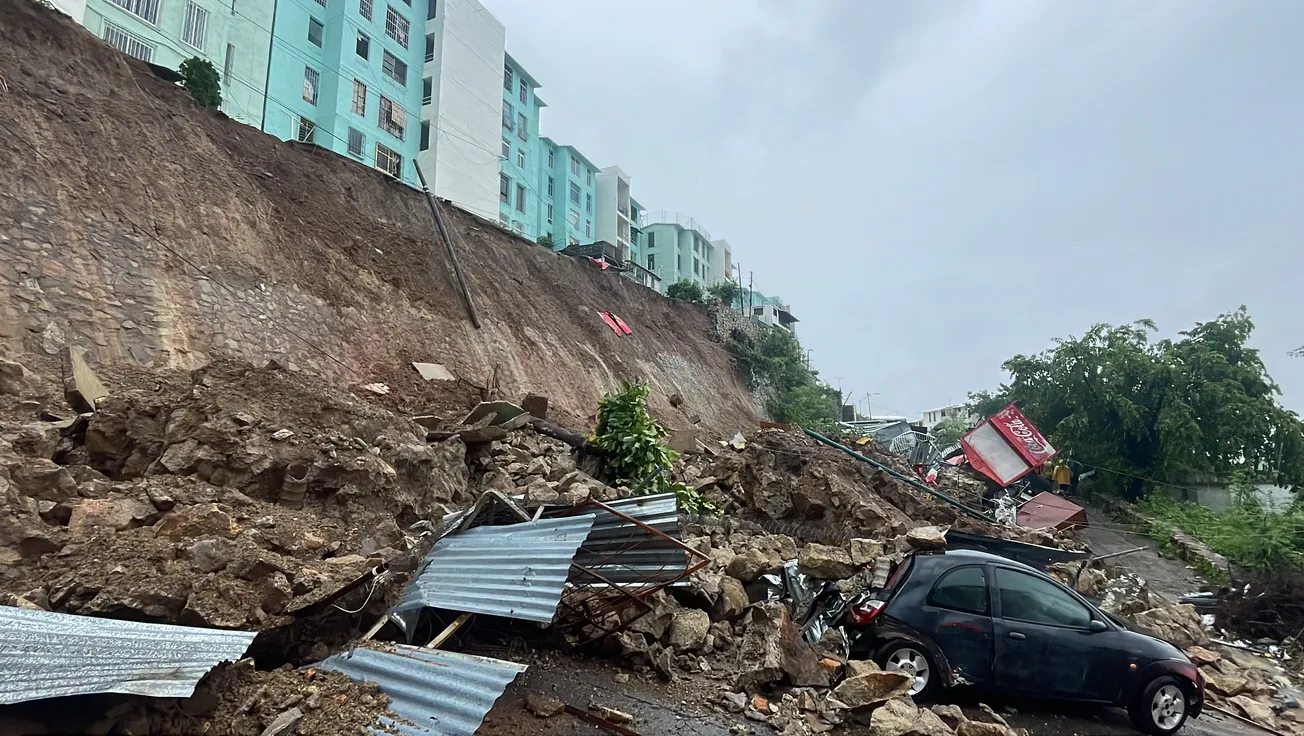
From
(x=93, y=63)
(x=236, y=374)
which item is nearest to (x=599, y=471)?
(x=236, y=374)

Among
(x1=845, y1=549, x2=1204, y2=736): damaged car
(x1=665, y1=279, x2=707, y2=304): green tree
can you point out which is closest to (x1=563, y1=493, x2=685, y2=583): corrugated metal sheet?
(x1=845, y1=549, x2=1204, y2=736): damaged car

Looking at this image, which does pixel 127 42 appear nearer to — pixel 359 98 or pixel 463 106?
pixel 359 98

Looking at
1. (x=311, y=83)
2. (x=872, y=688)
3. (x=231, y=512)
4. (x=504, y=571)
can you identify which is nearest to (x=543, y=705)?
(x=504, y=571)

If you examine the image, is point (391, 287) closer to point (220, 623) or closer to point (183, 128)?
point (183, 128)

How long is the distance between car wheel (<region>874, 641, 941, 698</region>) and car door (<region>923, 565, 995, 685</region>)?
0.50 feet

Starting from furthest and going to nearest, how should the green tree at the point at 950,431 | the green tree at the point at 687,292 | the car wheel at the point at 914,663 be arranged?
the green tree at the point at 950,431 < the green tree at the point at 687,292 < the car wheel at the point at 914,663

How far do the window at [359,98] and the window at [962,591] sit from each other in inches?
1010

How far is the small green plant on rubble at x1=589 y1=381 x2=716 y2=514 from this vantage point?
30.8 ft

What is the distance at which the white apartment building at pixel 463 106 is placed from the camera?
26.7m

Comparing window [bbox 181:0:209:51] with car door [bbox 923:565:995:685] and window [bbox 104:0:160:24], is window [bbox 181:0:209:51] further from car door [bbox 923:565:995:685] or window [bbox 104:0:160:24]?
car door [bbox 923:565:995:685]

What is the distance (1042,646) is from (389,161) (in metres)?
26.5

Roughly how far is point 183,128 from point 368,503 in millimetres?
10559

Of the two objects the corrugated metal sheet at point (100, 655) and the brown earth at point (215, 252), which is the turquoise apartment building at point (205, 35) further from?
the corrugated metal sheet at point (100, 655)

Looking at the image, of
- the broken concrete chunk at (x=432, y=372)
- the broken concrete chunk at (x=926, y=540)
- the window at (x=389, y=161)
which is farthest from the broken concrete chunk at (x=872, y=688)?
the window at (x=389, y=161)
